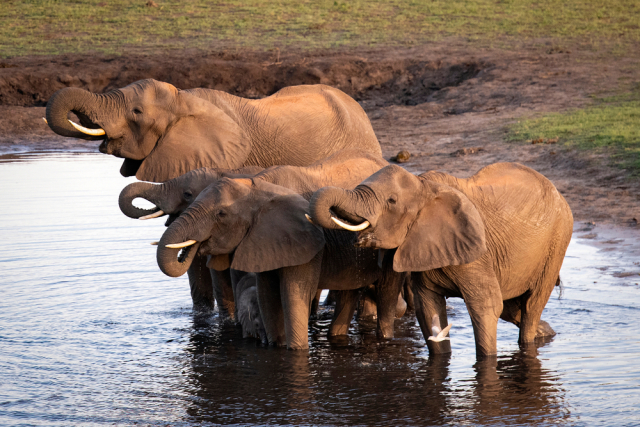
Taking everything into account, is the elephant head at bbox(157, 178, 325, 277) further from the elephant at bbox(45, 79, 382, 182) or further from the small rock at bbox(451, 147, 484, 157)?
the small rock at bbox(451, 147, 484, 157)

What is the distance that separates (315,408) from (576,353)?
6.57 feet

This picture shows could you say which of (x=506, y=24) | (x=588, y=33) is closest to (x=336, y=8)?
(x=506, y=24)

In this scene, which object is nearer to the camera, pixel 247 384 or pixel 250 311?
pixel 247 384

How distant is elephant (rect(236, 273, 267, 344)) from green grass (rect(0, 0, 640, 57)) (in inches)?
676

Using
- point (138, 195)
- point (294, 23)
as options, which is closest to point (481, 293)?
point (138, 195)

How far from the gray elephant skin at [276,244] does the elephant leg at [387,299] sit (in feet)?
0.13

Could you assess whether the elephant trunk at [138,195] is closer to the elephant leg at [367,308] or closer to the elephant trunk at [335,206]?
the elephant trunk at [335,206]

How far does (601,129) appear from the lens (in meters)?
13.2

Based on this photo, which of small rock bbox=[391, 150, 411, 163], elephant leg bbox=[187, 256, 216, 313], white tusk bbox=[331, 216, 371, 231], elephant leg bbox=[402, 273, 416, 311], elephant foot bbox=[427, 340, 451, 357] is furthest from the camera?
small rock bbox=[391, 150, 411, 163]

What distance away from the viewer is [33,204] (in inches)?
510

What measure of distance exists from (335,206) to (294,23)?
2216cm

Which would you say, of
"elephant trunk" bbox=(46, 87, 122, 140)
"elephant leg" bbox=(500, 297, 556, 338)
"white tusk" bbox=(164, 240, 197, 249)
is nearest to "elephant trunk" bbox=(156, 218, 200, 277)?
"white tusk" bbox=(164, 240, 197, 249)

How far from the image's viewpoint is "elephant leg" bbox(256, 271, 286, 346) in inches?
255

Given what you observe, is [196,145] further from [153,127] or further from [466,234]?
[466,234]
